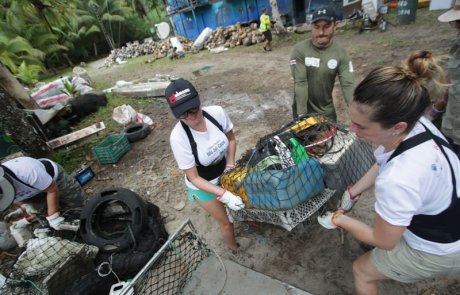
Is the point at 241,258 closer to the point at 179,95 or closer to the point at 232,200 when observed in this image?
the point at 232,200

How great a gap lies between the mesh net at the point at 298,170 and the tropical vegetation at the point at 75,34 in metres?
12.9

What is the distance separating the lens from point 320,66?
2.74m

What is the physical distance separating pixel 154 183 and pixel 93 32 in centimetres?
2417

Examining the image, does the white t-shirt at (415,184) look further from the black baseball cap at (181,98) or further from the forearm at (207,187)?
the black baseball cap at (181,98)

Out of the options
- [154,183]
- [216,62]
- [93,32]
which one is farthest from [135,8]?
[154,183]

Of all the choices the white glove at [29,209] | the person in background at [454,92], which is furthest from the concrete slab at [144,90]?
the person in background at [454,92]

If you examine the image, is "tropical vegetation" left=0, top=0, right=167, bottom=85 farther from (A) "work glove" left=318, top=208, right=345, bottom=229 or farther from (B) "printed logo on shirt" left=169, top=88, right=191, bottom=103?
(A) "work glove" left=318, top=208, right=345, bottom=229

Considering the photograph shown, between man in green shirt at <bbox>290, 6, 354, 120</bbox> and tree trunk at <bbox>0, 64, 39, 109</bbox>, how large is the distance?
6.96 metres

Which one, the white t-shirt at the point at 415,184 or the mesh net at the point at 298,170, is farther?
the mesh net at the point at 298,170

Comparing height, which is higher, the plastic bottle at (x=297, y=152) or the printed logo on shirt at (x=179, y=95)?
the printed logo on shirt at (x=179, y=95)

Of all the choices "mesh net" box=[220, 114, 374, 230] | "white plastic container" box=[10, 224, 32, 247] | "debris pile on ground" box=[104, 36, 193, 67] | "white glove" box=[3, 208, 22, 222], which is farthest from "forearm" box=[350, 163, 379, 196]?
"debris pile on ground" box=[104, 36, 193, 67]

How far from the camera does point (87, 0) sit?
78.5 feet

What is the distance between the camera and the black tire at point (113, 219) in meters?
2.78

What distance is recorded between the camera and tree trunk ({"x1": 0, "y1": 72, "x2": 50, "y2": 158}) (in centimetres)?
455
